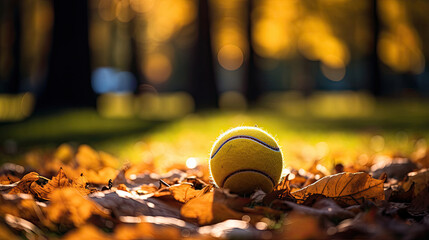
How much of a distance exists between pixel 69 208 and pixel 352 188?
1512mm

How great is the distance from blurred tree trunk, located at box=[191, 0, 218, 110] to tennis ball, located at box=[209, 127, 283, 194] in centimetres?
1477

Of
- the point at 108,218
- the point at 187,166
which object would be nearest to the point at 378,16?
the point at 187,166

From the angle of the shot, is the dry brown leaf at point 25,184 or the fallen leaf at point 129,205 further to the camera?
the dry brown leaf at point 25,184

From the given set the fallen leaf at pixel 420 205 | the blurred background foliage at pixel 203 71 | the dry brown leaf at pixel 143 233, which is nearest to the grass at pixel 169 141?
the blurred background foliage at pixel 203 71

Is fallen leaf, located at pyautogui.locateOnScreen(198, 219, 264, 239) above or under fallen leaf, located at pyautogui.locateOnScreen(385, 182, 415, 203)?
above

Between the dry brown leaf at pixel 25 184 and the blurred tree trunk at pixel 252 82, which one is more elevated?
the dry brown leaf at pixel 25 184

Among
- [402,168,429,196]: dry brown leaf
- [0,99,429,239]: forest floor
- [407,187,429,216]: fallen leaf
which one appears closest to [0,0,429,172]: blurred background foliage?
[402,168,429,196]: dry brown leaf

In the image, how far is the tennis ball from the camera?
2.71m

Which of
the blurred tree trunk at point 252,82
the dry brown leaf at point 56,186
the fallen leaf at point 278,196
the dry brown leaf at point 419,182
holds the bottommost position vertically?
the blurred tree trunk at point 252,82

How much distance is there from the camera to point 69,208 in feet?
6.74

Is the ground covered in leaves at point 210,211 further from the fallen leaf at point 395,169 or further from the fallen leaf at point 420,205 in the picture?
the fallen leaf at point 395,169

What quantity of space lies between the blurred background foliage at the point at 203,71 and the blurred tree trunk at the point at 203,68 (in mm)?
38

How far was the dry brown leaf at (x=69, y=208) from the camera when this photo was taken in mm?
2029

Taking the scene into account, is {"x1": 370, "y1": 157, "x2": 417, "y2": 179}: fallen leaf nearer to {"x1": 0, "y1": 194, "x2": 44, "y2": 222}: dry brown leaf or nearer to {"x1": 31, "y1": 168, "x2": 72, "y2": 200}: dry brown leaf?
{"x1": 31, "y1": 168, "x2": 72, "y2": 200}: dry brown leaf
